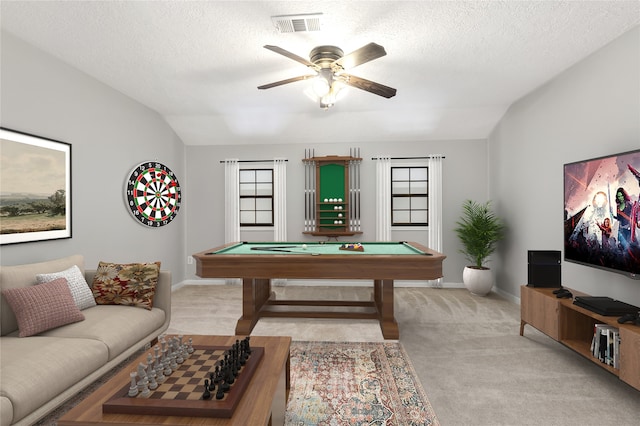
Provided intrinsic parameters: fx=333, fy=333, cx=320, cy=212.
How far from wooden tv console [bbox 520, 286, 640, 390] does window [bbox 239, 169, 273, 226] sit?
4008mm

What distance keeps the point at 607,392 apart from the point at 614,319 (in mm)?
511

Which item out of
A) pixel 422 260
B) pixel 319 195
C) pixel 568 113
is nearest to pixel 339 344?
pixel 422 260

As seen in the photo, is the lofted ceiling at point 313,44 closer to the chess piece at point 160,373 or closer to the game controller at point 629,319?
the game controller at point 629,319

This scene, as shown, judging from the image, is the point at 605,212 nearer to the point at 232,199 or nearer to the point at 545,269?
the point at 545,269

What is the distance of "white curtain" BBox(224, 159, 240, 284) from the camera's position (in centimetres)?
566

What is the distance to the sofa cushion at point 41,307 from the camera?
7.20 feet

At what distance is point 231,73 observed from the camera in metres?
3.59

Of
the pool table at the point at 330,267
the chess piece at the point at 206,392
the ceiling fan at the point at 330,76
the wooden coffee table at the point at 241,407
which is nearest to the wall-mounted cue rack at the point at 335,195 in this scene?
the pool table at the point at 330,267

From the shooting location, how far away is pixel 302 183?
565cm

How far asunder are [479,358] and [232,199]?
4.28 metres

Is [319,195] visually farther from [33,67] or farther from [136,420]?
[136,420]

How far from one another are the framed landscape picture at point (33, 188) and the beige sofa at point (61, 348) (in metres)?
0.47

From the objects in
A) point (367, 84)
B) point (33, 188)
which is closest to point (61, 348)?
point (33, 188)

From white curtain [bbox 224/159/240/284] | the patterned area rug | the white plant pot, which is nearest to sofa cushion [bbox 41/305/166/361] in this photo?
the patterned area rug
